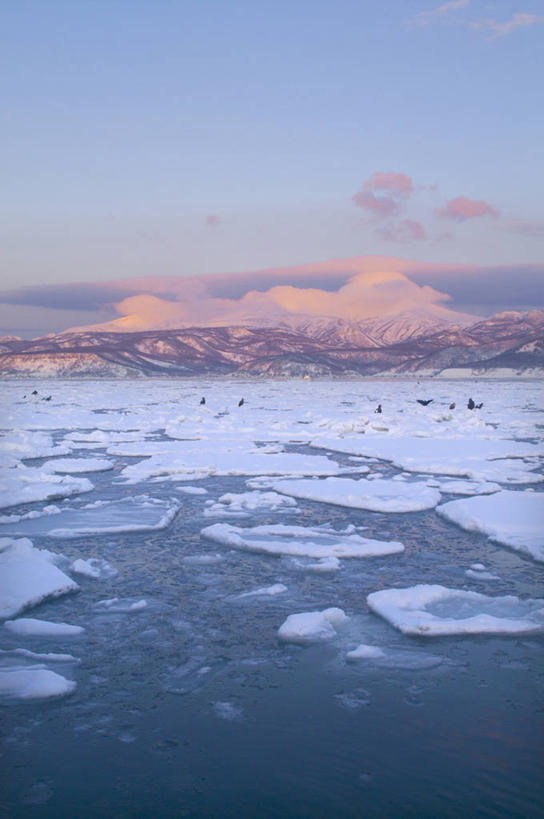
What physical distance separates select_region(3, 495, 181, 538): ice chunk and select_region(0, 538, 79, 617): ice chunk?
3.64ft

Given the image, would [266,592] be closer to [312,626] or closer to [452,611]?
[312,626]

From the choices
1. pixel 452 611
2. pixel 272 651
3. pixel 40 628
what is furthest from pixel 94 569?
pixel 452 611

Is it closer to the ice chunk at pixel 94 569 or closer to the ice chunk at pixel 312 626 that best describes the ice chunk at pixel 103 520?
the ice chunk at pixel 94 569

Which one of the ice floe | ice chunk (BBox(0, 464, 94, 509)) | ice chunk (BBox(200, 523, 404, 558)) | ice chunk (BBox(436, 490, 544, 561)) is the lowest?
ice chunk (BBox(0, 464, 94, 509))

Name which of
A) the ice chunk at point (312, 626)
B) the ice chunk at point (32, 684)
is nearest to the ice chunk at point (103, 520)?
the ice chunk at point (312, 626)

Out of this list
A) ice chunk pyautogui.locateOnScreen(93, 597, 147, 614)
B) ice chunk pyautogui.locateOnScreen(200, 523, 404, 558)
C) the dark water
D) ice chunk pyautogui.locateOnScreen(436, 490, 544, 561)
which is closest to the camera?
the dark water

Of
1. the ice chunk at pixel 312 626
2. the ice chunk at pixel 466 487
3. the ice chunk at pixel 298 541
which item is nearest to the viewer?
the ice chunk at pixel 312 626

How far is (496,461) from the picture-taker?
13.6 metres

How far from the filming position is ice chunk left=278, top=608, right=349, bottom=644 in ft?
Answer: 16.8

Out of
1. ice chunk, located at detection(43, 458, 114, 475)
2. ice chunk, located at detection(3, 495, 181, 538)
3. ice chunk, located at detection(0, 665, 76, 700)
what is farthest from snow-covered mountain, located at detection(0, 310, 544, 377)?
ice chunk, located at detection(0, 665, 76, 700)

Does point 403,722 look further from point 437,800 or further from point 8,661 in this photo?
point 8,661

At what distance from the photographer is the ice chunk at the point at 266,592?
5.99 meters

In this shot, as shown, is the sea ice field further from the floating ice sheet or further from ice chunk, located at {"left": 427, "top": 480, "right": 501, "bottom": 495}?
the floating ice sheet

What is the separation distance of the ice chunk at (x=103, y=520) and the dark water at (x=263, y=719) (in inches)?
77.2
